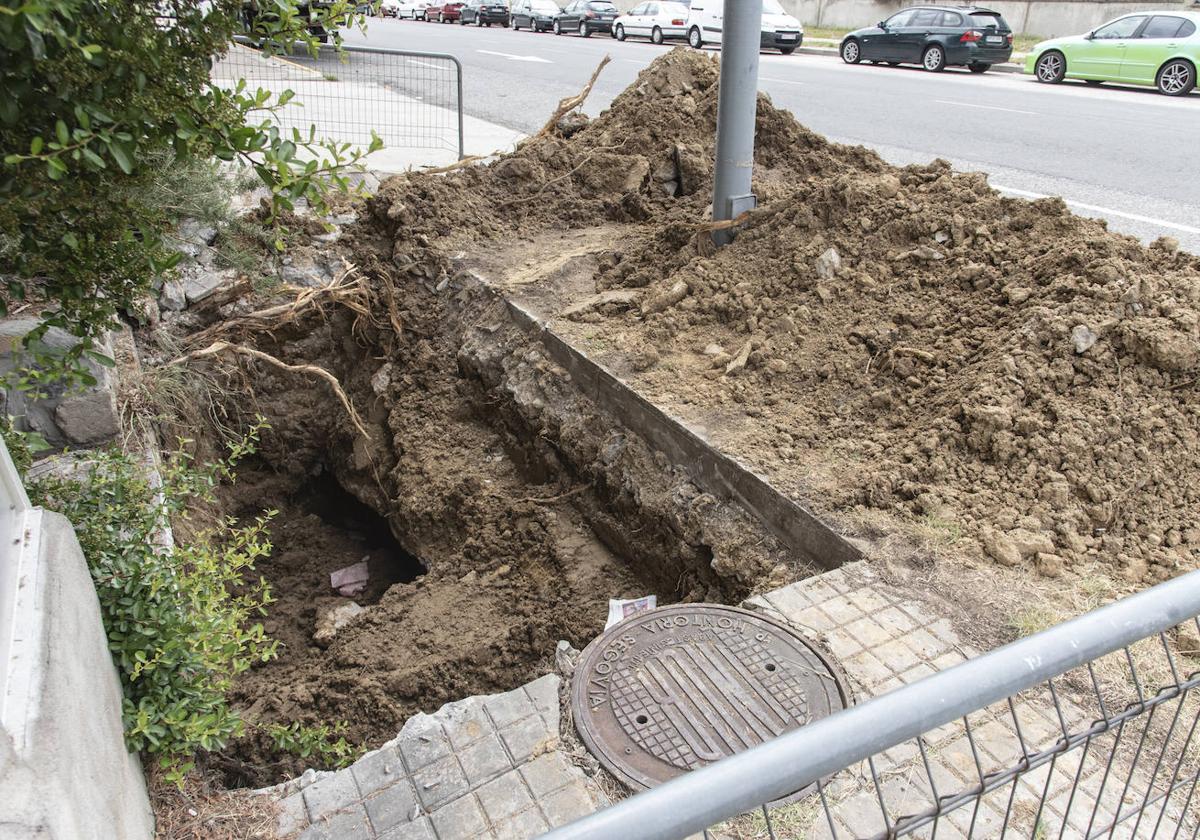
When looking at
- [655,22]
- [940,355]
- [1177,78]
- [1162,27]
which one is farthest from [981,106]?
[655,22]

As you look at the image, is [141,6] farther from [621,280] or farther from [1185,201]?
[1185,201]

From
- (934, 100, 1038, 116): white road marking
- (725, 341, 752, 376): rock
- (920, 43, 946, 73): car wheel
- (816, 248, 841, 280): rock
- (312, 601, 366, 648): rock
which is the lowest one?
(312, 601, 366, 648): rock

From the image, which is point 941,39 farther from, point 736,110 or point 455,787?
point 455,787

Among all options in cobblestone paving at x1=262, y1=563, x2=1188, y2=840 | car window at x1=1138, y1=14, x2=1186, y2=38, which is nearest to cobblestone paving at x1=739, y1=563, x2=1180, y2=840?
cobblestone paving at x1=262, y1=563, x2=1188, y2=840

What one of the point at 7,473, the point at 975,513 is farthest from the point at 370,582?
the point at 975,513

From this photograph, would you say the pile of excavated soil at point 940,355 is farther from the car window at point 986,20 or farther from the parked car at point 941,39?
the car window at point 986,20

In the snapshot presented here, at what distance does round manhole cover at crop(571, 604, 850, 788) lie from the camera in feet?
9.07

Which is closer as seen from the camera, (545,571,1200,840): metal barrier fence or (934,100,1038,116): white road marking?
(545,571,1200,840): metal barrier fence

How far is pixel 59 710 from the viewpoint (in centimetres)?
208

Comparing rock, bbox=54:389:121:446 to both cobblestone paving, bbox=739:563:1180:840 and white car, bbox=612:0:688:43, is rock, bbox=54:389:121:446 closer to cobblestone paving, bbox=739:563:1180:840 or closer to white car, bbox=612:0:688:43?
cobblestone paving, bbox=739:563:1180:840

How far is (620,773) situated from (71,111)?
240cm

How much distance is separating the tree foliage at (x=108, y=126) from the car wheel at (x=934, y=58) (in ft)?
64.0

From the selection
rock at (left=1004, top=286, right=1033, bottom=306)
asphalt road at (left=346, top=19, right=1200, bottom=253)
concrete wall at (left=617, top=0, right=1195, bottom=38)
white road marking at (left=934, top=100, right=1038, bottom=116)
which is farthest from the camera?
concrete wall at (left=617, top=0, right=1195, bottom=38)

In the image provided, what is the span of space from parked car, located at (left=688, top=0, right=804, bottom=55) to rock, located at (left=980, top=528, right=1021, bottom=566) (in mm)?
19925
